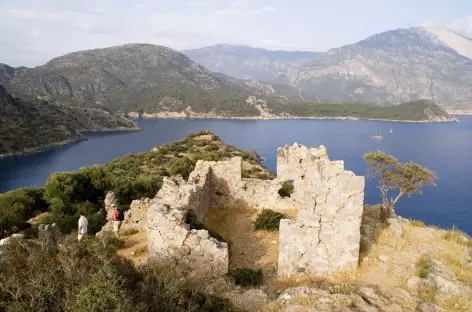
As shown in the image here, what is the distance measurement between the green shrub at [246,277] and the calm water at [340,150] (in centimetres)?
5698

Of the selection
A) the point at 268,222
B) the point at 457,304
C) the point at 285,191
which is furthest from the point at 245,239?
the point at 457,304

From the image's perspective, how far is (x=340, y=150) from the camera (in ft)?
372

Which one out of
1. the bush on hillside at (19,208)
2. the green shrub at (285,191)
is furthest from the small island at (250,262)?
the bush on hillside at (19,208)

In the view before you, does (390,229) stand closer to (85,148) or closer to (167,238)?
(167,238)

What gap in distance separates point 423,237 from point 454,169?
309ft

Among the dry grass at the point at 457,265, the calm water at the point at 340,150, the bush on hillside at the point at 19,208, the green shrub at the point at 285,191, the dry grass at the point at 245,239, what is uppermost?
the green shrub at the point at 285,191

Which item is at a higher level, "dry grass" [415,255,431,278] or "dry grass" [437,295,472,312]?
"dry grass" [415,255,431,278]

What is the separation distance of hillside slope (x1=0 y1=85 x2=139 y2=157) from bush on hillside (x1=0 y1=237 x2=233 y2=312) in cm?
9769

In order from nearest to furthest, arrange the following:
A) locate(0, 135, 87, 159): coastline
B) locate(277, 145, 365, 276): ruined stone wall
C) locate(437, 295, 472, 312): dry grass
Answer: locate(437, 295, 472, 312): dry grass → locate(277, 145, 365, 276): ruined stone wall → locate(0, 135, 87, 159): coastline

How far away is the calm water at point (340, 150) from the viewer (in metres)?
68.8

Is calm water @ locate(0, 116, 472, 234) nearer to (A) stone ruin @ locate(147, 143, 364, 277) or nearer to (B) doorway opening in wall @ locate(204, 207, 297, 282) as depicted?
(B) doorway opening in wall @ locate(204, 207, 297, 282)

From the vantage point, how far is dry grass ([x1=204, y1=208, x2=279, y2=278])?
11.5 m

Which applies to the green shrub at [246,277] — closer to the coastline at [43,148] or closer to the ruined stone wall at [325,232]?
the ruined stone wall at [325,232]

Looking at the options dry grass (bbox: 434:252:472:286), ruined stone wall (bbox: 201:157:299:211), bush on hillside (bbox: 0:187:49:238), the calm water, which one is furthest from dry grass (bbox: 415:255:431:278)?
the calm water
